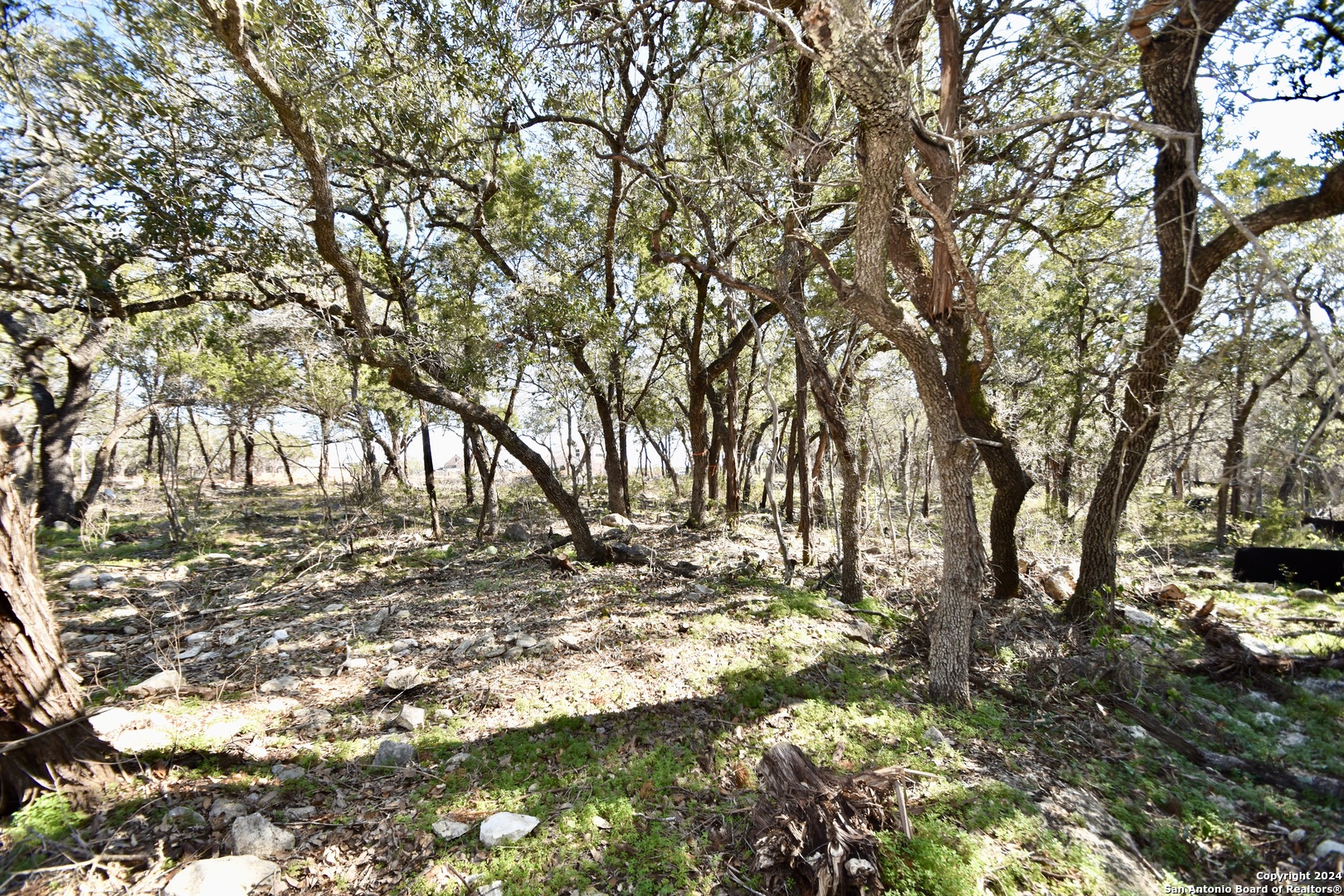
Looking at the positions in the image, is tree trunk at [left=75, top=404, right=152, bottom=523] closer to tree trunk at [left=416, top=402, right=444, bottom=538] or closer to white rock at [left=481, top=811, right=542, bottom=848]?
tree trunk at [left=416, top=402, right=444, bottom=538]

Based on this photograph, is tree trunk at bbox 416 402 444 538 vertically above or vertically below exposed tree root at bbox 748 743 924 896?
above

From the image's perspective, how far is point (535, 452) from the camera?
25.9 ft

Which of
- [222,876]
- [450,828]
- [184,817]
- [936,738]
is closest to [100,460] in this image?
[184,817]

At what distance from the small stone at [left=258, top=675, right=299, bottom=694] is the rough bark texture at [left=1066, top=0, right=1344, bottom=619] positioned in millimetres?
7847

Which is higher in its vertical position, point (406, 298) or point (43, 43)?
point (43, 43)

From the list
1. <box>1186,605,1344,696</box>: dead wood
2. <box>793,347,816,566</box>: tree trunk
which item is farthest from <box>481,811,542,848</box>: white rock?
<box>793,347,816,566</box>: tree trunk

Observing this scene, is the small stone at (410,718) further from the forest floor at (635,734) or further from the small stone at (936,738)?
the small stone at (936,738)

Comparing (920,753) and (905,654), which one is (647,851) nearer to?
(920,753)

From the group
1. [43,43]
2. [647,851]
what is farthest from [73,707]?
[43,43]

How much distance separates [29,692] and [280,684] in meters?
1.66

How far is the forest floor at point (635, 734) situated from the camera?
8.87ft

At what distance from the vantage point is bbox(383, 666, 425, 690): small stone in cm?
428

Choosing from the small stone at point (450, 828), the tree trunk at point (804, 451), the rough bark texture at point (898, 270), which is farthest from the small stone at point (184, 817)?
the tree trunk at point (804, 451)

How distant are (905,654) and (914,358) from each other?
10.4 feet
